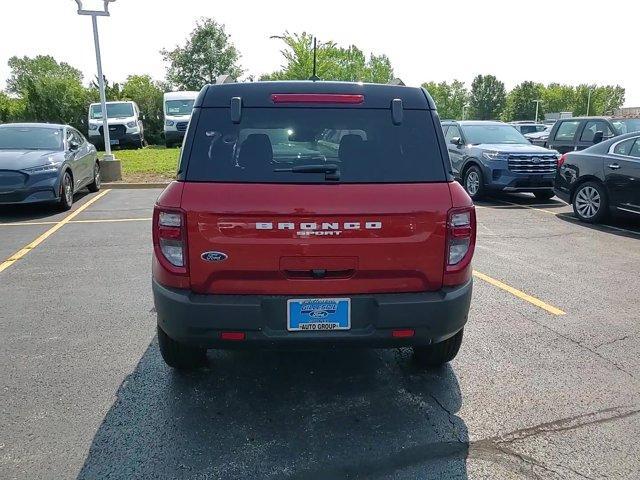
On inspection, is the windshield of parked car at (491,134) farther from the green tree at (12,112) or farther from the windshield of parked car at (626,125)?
the green tree at (12,112)

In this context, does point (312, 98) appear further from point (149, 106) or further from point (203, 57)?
point (203, 57)

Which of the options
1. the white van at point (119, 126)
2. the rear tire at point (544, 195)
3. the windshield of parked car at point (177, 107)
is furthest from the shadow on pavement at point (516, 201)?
the white van at point (119, 126)

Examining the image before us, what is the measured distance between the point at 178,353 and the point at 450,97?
120 metres

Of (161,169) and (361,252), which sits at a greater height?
(361,252)

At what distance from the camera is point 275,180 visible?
9.05 ft

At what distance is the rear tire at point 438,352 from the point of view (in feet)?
11.1

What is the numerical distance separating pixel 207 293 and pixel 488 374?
1989mm

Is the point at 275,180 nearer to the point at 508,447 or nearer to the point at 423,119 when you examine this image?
the point at 423,119

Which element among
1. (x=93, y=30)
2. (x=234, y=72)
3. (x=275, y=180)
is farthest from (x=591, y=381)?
(x=234, y=72)

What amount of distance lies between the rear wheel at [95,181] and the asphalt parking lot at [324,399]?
7068mm

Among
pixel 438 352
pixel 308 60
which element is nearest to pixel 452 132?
pixel 438 352

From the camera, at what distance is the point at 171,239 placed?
2756mm

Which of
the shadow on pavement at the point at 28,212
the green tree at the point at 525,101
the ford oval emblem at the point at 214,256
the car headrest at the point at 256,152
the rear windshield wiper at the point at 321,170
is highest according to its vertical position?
the green tree at the point at 525,101

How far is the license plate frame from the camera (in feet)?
9.02
